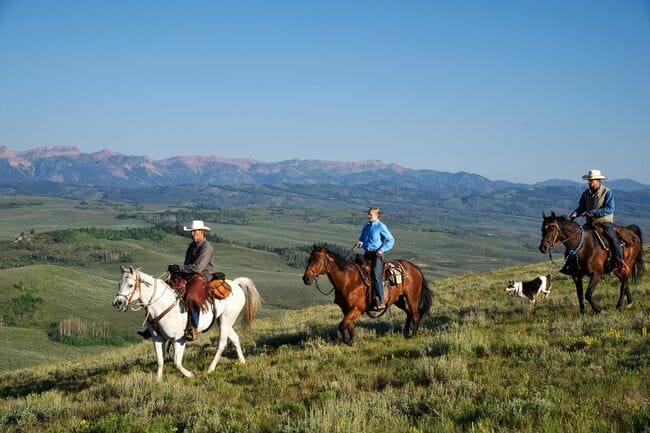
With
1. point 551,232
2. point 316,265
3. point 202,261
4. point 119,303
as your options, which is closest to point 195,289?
point 202,261

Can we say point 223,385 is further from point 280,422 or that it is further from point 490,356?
point 490,356

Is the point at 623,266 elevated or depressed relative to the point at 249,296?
elevated

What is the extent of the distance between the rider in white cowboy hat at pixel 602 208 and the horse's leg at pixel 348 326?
607cm

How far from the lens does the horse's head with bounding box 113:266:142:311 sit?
970 cm

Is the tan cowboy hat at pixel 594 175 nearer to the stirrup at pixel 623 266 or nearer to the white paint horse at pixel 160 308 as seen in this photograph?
the stirrup at pixel 623 266

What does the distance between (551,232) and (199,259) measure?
8.08 m

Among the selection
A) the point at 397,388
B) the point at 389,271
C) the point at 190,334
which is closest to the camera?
the point at 397,388

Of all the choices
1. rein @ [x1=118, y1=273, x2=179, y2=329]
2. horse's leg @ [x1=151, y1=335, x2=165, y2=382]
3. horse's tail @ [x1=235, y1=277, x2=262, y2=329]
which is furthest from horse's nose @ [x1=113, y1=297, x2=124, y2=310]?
horse's tail @ [x1=235, y1=277, x2=262, y2=329]

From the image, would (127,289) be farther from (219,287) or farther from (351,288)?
(351,288)

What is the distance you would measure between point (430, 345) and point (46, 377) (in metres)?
9.81

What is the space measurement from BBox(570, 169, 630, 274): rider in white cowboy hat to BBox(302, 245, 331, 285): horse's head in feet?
21.0

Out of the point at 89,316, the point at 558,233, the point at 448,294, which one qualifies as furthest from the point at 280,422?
the point at 89,316

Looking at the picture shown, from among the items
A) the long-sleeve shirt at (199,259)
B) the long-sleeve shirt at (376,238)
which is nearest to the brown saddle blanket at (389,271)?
the long-sleeve shirt at (376,238)

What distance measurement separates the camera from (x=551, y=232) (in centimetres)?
1239
